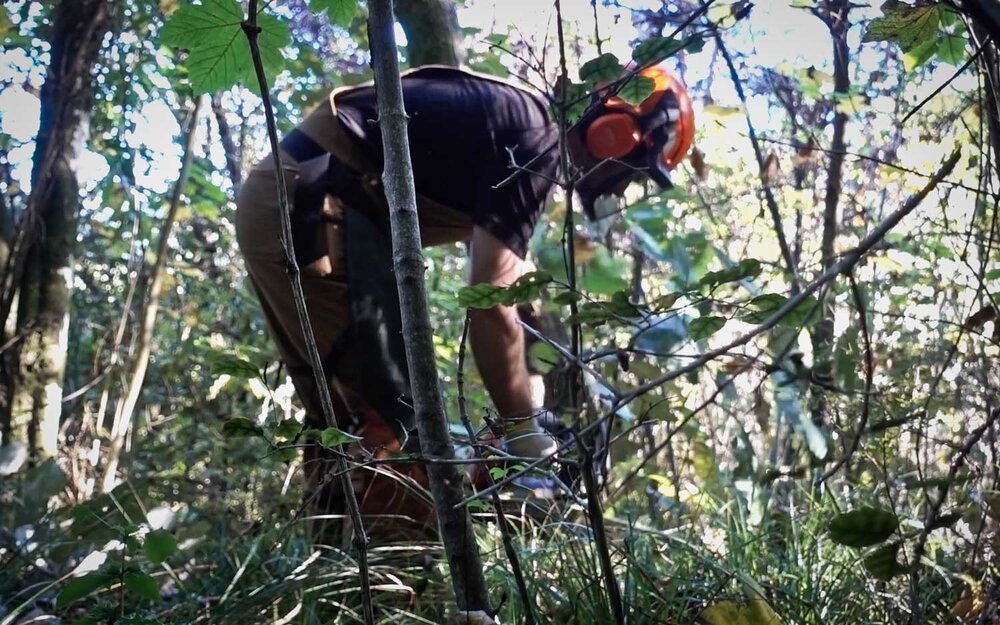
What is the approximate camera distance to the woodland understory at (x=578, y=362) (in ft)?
3.26

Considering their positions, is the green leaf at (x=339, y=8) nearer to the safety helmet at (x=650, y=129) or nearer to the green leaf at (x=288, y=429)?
the green leaf at (x=288, y=429)

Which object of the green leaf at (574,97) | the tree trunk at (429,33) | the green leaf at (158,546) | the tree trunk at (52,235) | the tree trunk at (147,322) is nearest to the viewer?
the green leaf at (574,97)

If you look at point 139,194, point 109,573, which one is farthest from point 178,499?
point 109,573

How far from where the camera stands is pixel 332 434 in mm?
910

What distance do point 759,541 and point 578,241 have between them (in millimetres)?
1083

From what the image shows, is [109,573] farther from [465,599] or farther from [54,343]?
[54,343]

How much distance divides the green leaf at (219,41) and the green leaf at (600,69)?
1.37 feet

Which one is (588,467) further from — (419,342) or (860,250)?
(860,250)

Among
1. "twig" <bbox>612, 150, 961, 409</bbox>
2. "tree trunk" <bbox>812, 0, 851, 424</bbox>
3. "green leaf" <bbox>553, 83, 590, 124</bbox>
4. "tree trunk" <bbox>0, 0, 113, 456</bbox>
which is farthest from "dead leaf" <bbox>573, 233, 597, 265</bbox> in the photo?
"tree trunk" <bbox>0, 0, 113, 456</bbox>

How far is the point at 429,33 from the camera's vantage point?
2.90 m

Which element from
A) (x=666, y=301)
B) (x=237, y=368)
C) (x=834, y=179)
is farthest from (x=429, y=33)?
(x=666, y=301)

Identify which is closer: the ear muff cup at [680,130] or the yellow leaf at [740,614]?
the yellow leaf at [740,614]

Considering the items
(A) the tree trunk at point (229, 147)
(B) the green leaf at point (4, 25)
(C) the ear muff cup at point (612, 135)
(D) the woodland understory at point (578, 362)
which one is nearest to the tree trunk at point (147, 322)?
(D) the woodland understory at point (578, 362)

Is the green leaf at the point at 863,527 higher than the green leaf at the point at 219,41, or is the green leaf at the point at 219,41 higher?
the green leaf at the point at 219,41
